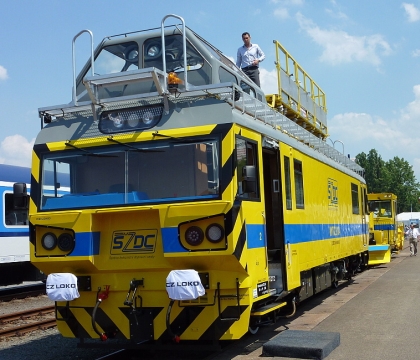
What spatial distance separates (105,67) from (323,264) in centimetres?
559

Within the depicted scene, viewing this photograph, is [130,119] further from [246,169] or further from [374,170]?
[374,170]

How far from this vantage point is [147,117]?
737 centimetres

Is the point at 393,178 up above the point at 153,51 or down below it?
above

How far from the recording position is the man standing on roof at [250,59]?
37.4 ft

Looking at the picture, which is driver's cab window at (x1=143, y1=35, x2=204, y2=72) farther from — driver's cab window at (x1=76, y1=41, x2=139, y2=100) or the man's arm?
the man's arm

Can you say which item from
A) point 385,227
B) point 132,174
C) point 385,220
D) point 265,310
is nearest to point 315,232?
point 265,310

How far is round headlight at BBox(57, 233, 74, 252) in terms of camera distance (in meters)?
7.17

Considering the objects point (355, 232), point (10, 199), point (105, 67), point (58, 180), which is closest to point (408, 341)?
point (58, 180)

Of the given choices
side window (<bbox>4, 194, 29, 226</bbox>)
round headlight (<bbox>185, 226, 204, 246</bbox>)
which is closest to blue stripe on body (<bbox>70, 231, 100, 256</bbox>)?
round headlight (<bbox>185, 226, 204, 246</bbox>)

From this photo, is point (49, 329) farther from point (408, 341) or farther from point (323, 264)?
point (408, 341)

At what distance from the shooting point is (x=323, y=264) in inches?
457

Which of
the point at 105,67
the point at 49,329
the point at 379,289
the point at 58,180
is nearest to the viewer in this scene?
the point at 58,180

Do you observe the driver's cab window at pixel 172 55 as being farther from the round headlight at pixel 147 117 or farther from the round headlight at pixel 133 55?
the round headlight at pixel 147 117

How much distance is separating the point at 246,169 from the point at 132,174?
1413 millimetres
